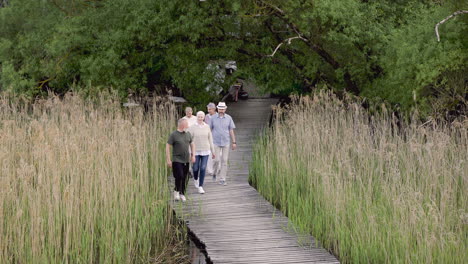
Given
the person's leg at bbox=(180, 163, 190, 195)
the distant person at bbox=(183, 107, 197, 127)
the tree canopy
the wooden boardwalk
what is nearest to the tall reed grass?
the wooden boardwalk

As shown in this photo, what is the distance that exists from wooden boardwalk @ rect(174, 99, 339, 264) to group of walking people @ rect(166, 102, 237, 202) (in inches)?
8.7

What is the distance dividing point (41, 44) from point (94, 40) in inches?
67.0

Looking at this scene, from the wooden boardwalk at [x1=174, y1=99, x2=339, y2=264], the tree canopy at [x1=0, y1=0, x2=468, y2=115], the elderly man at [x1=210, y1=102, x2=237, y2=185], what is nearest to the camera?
the wooden boardwalk at [x1=174, y1=99, x2=339, y2=264]

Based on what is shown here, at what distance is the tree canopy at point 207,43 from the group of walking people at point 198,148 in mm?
4328

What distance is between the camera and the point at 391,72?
13820 millimetres

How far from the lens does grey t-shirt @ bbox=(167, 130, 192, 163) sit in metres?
9.37

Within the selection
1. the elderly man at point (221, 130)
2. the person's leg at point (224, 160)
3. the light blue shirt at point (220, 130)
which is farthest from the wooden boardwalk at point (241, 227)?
the light blue shirt at point (220, 130)

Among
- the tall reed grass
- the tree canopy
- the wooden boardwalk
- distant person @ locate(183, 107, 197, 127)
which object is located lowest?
the wooden boardwalk

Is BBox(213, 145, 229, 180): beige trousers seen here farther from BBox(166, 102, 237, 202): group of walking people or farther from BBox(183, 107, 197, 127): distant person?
BBox(183, 107, 197, 127): distant person

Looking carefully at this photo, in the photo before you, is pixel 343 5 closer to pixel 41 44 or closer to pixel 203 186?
pixel 203 186

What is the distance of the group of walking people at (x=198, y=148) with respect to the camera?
9414mm

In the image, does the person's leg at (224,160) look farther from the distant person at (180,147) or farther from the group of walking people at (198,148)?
the distant person at (180,147)

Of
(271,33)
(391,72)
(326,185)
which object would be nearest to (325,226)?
(326,185)

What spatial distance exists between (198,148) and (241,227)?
1.80m
